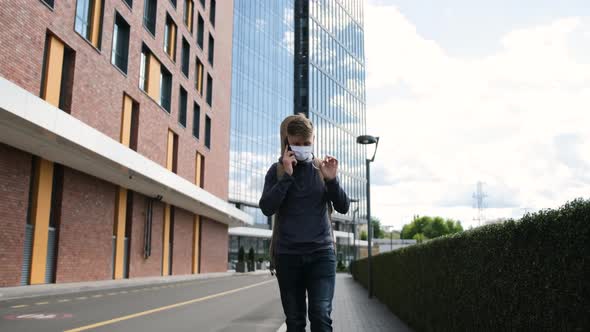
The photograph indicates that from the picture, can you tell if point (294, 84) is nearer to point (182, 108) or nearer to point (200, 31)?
point (200, 31)

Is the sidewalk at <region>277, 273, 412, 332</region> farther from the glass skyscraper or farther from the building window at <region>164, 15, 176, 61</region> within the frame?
the glass skyscraper

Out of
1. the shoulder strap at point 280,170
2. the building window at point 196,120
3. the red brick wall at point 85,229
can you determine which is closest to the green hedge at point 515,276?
the shoulder strap at point 280,170

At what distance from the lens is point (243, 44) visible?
5775 cm

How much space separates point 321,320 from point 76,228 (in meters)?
19.4

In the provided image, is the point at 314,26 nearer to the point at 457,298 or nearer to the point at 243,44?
the point at 243,44

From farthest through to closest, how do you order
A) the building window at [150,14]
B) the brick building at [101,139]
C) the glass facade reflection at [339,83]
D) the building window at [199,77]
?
the glass facade reflection at [339,83]
the building window at [199,77]
the building window at [150,14]
the brick building at [101,139]

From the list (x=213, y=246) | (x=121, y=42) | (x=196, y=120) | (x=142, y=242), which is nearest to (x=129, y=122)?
(x=121, y=42)

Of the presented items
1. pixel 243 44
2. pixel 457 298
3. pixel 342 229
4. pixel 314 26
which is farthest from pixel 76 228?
pixel 342 229

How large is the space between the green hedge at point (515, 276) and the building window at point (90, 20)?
1834cm

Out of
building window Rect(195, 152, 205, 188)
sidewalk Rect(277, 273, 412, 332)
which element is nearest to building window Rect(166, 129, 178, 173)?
building window Rect(195, 152, 205, 188)

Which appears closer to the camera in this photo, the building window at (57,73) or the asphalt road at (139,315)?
the asphalt road at (139,315)

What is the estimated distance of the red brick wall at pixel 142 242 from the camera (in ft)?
86.5

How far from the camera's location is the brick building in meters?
16.5

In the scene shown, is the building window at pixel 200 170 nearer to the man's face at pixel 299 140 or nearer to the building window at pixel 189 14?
the building window at pixel 189 14
